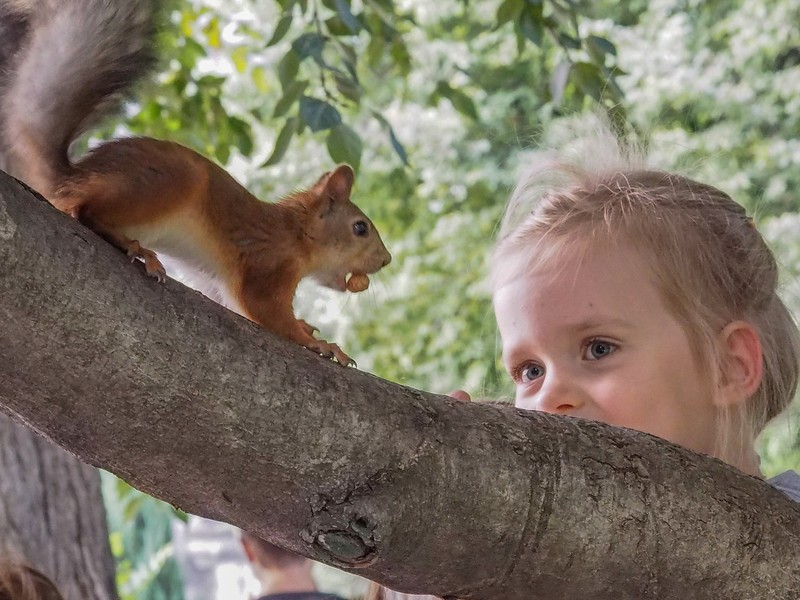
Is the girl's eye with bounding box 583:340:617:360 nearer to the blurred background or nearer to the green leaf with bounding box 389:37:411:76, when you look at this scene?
the green leaf with bounding box 389:37:411:76

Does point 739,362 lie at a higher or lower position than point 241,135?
lower

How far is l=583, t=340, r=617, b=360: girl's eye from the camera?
1.14m

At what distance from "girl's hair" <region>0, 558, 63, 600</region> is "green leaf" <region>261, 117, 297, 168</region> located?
72 centimetres

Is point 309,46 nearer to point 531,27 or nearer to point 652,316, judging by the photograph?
point 531,27

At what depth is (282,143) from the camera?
5.74 feet

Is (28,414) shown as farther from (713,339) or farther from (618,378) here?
(713,339)

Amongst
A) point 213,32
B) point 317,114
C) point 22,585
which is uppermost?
point 213,32

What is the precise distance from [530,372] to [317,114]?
2.21 ft

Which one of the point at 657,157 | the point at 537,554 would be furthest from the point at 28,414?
the point at 657,157

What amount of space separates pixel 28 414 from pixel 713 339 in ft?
2.79

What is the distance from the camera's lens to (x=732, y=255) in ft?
4.19

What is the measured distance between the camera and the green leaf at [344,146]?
1775 millimetres

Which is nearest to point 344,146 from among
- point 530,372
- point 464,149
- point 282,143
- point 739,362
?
point 282,143

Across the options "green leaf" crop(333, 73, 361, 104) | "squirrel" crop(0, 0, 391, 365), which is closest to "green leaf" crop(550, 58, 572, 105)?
"green leaf" crop(333, 73, 361, 104)
